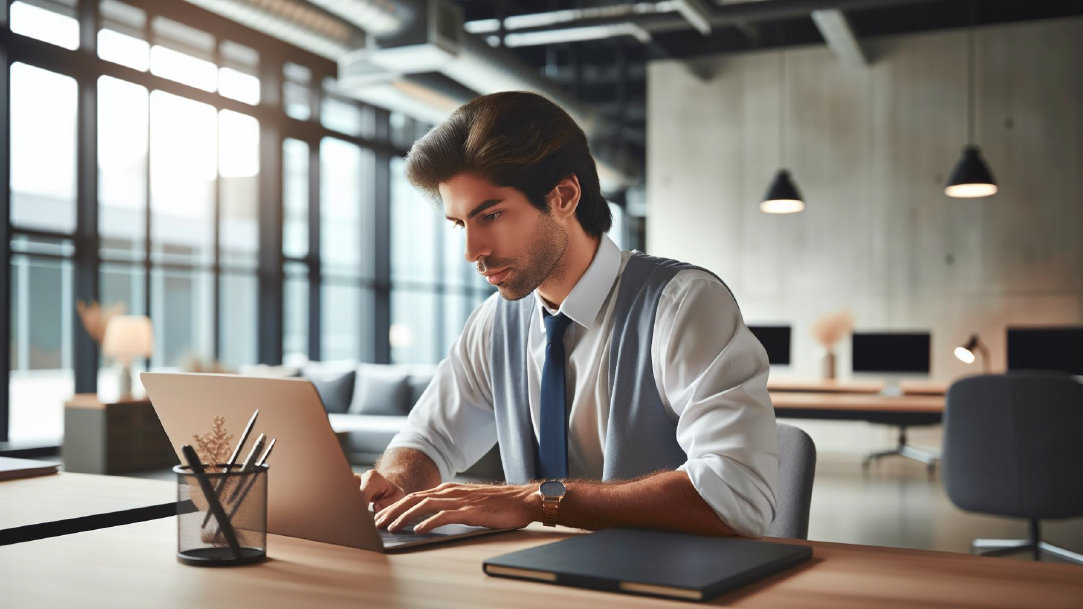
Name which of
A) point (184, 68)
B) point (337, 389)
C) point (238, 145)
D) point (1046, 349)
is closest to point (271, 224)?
point (238, 145)

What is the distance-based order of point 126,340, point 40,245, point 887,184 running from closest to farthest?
1. point 126,340
2. point 40,245
3. point 887,184

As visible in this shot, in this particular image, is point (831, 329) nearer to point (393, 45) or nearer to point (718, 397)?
point (393, 45)

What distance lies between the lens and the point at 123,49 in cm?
814

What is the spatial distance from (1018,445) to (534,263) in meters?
2.83

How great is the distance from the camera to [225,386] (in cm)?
125

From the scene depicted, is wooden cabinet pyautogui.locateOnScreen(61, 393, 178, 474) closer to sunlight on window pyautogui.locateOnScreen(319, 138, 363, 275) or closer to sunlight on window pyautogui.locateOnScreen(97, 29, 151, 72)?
sunlight on window pyautogui.locateOnScreen(97, 29, 151, 72)

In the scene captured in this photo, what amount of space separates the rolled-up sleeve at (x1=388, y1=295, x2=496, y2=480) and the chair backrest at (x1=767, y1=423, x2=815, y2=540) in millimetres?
579

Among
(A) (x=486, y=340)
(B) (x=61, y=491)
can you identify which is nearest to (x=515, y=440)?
(A) (x=486, y=340)

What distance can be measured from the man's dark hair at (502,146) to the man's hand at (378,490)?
50 centimetres

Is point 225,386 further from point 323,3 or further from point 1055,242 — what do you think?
point 1055,242

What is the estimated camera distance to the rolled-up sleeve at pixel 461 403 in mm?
1829

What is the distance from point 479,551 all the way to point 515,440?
55cm

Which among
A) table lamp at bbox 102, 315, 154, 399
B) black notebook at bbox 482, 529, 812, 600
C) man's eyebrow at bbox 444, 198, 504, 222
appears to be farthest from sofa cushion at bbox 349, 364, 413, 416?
black notebook at bbox 482, 529, 812, 600

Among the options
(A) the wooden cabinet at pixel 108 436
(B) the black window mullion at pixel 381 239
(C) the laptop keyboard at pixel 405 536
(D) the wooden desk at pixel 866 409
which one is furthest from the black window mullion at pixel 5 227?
(C) the laptop keyboard at pixel 405 536
